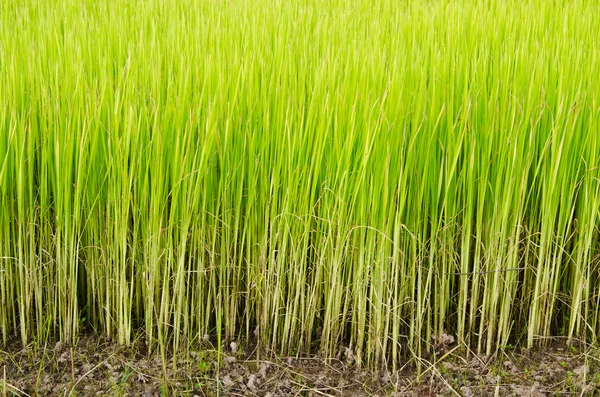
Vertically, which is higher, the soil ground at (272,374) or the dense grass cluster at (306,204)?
the dense grass cluster at (306,204)

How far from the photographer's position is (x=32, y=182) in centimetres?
173

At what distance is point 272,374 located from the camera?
1.69 m

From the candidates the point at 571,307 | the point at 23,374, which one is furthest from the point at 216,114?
the point at 571,307

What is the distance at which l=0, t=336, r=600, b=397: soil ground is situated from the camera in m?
1.64

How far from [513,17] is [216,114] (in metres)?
1.50

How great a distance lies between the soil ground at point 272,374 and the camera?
1.64 m

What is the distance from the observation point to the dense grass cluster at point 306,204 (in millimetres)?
1646

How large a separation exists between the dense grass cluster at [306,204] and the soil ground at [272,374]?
5 centimetres

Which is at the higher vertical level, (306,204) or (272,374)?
(306,204)

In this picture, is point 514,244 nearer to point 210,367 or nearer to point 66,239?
point 210,367

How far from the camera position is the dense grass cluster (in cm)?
165

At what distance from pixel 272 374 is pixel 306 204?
0.42 m

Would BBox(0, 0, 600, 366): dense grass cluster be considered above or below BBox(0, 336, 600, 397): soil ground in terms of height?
above

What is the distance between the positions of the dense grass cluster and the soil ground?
0.16 feet
